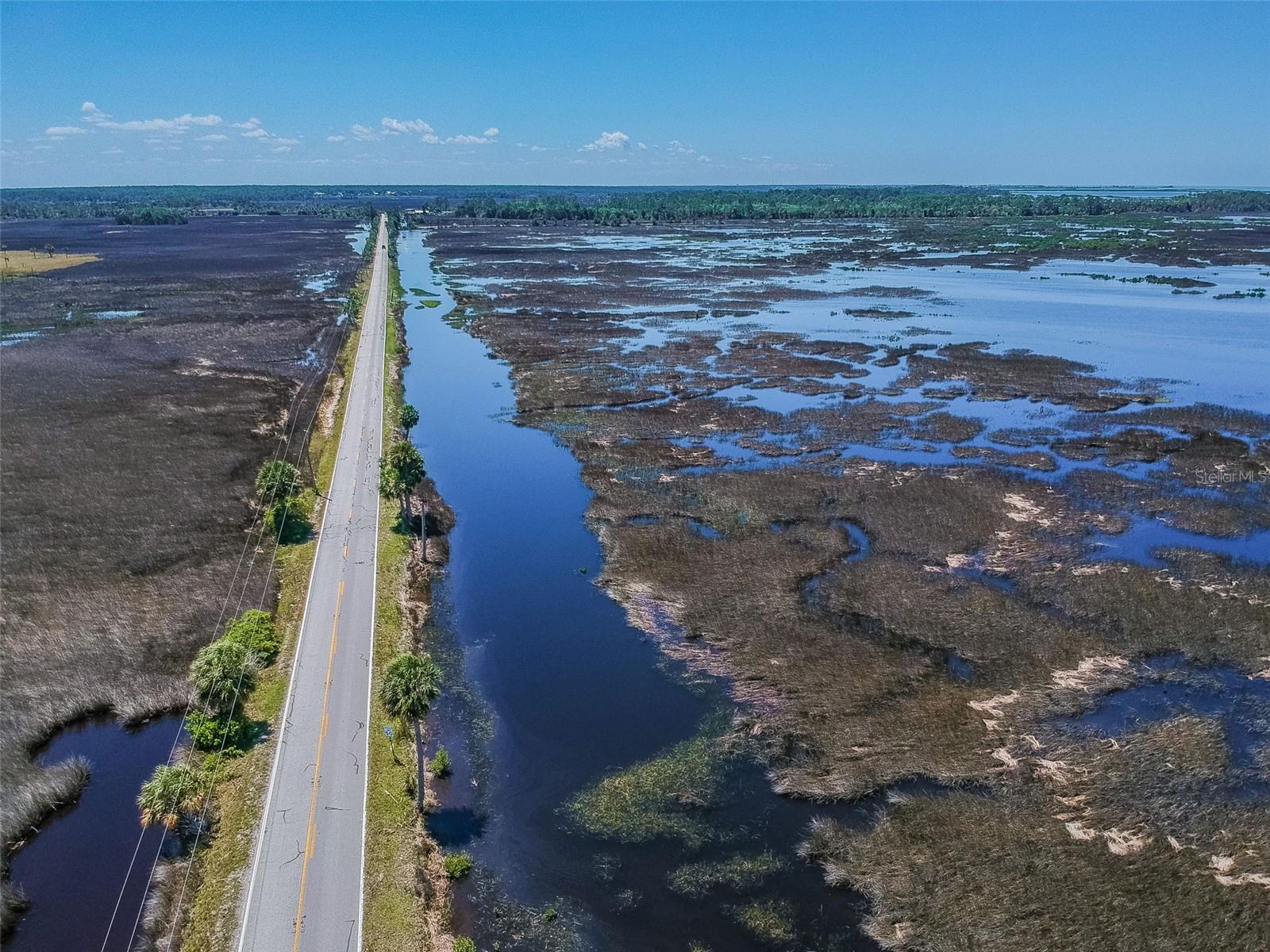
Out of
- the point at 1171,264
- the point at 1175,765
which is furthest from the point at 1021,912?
the point at 1171,264

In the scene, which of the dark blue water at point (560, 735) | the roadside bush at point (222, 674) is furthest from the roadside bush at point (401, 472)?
the roadside bush at point (222, 674)

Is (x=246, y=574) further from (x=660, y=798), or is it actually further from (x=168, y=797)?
(x=660, y=798)

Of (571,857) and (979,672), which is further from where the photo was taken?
(979,672)

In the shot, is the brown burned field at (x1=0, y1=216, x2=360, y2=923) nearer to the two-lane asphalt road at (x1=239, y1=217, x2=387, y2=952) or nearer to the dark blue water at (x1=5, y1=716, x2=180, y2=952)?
the dark blue water at (x1=5, y1=716, x2=180, y2=952)

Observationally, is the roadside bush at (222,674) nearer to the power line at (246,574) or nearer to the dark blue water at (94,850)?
the power line at (246,574)

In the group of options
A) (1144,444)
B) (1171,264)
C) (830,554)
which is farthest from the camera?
(1171,264)

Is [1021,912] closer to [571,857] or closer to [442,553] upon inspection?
[571,857]

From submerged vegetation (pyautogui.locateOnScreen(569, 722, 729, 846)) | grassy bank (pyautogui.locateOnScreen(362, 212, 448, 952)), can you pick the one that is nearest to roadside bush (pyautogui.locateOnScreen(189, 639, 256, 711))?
grassy bank (pyautogui.locateOnScreen(362, 212, 448, 952))

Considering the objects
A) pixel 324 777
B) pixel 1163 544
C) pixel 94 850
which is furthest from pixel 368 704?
pixel 1163 544

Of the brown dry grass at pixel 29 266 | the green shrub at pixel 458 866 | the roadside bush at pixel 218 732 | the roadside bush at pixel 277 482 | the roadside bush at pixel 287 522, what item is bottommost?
the green shrub at pixel 458 866
